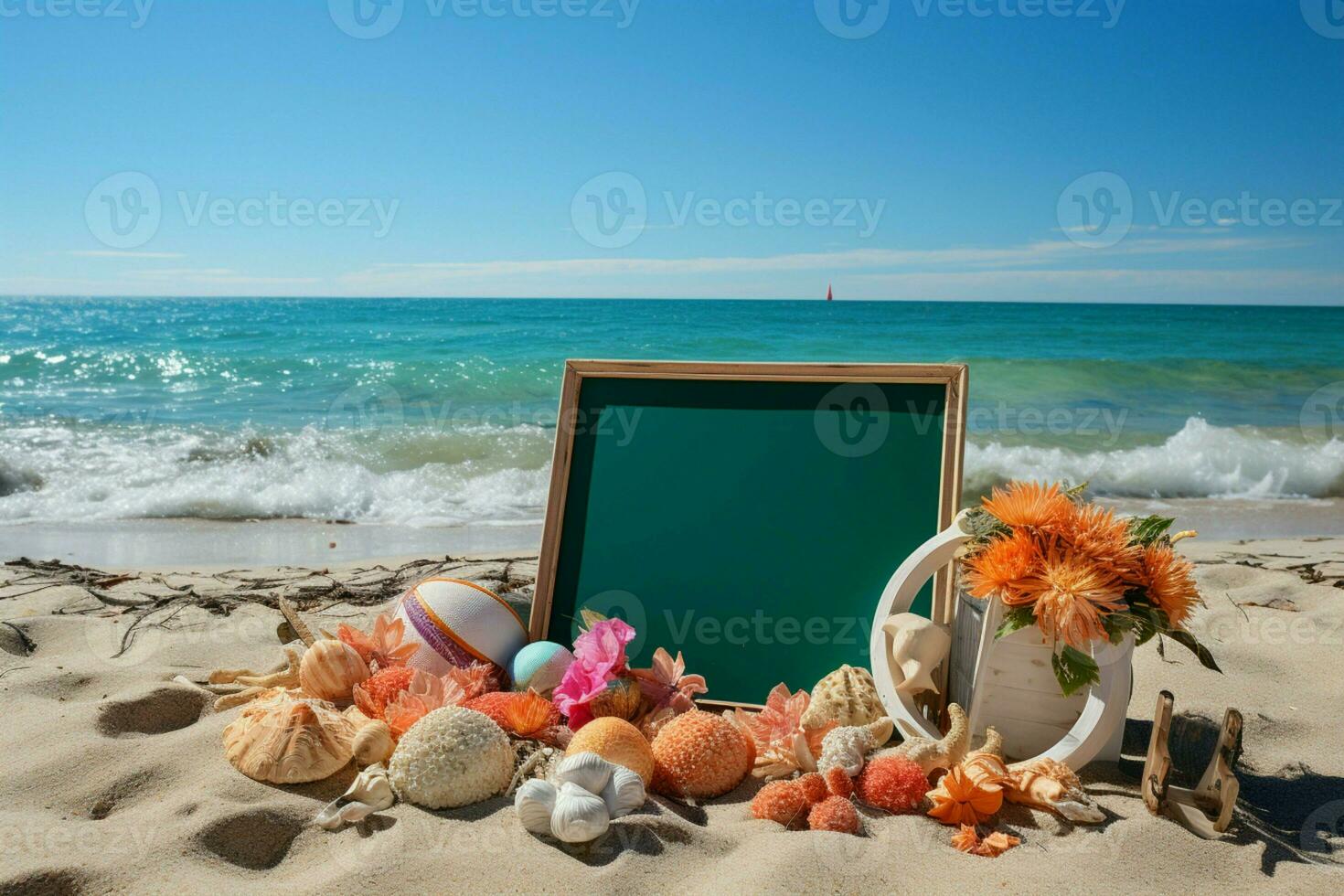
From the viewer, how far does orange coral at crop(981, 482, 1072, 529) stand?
2785 millimetres

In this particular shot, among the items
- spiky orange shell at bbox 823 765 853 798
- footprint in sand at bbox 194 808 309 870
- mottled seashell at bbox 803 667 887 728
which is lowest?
footprint in sand at bbox 194 808 309 870

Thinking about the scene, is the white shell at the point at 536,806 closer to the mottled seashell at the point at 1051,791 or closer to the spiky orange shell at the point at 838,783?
the spiky orange shell at the point at 838,783

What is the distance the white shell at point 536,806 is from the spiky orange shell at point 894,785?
0.95 metres

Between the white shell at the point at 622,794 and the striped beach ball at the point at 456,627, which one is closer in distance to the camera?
the white shell at the point at 622,794

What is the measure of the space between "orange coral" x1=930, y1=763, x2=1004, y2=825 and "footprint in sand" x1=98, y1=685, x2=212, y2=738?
271 cm

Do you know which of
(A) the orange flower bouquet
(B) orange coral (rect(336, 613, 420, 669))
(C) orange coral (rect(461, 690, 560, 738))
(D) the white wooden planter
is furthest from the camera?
(B) orange coral (rect(336, 613, 420, 669))

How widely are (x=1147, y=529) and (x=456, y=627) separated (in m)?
2.44

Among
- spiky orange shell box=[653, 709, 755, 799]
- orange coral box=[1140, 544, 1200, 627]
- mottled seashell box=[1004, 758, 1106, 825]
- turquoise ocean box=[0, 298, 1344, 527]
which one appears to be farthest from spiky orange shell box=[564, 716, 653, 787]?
turquoise ocean box=[0, 298, 1344, 527]

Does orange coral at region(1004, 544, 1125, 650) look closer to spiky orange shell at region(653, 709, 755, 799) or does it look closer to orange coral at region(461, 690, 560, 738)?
spiky orange shell at region(653, 709, 755, 799)

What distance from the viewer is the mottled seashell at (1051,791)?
260cm

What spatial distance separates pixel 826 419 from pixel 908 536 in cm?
57

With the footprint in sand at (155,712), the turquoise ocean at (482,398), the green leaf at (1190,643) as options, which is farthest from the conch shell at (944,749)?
the turquoise ocean at (482,398)

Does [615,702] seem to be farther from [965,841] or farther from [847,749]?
[965,841]

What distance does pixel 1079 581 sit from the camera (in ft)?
8.75
